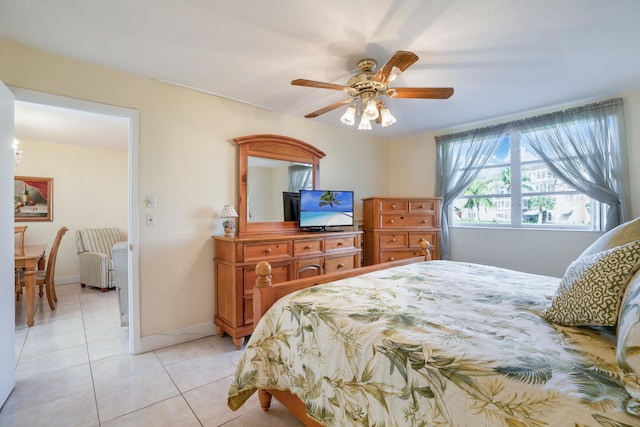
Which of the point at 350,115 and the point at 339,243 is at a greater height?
the point at 350,115

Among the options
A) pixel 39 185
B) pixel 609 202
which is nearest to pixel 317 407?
pixel 609 202

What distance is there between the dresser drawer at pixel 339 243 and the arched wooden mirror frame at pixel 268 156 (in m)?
0.42

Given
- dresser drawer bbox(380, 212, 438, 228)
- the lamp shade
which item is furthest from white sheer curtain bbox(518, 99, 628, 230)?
the lamp shade

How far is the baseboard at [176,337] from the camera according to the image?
2.43 metres

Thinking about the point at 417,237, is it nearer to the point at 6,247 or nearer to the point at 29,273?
the point at 6,247

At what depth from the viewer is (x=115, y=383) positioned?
1.97 metres

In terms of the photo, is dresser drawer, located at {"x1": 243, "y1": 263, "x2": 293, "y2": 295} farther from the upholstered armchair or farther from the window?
the upholstered armchair

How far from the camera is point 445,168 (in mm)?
3904

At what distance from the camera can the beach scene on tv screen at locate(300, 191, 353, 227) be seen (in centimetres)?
331

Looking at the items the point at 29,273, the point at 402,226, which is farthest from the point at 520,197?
the point at 29,273

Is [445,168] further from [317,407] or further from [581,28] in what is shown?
[317,407]

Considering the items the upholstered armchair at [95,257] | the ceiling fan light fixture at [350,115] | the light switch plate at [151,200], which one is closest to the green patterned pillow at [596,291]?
the ceiling fan light fixture at [350,115]

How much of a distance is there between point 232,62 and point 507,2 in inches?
72.7

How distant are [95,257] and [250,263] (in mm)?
3478
